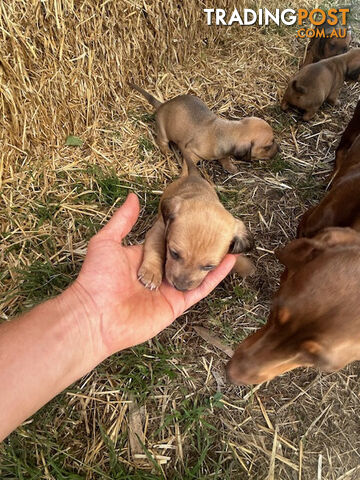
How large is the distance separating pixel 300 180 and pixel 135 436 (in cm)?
287

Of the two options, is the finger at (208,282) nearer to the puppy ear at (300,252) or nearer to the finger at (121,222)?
the finger at (121,222)

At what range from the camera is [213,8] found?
5008 mm

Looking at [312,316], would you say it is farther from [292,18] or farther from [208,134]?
[292,18]

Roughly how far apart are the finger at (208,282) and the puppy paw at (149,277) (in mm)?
229

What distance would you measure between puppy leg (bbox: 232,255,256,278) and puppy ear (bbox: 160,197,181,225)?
805 mm

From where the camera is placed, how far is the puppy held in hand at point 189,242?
2.57 metres

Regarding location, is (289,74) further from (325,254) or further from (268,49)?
(325,254)

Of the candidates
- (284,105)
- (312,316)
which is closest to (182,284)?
(312,316)

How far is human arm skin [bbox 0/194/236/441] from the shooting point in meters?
1.96

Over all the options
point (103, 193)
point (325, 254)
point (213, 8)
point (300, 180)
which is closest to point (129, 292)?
point (325, 254)

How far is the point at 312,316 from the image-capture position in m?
1.67

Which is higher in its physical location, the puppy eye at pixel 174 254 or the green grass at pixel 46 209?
the puppy eye at pixel 174 254

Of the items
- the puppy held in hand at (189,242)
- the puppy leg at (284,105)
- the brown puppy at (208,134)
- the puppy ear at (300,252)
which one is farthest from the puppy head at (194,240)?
the puppy leg at (284,105)

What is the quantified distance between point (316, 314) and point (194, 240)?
1058 millimetres
